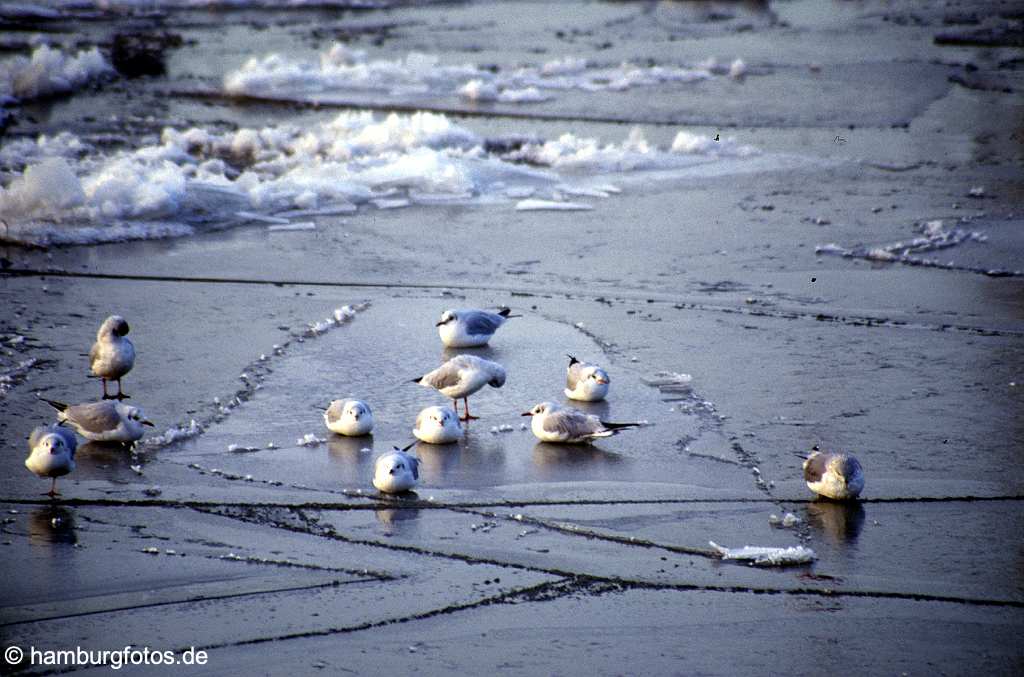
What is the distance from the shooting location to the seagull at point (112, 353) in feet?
23.6

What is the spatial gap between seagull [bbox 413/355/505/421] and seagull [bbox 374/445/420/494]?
1070 millimetres

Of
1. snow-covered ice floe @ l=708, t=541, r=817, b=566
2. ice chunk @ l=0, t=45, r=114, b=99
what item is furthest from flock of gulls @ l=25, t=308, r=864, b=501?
ice chunk @ l=0, t=45, r=114, b=99

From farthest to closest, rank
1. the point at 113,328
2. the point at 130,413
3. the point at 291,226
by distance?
the point at 291,226
the point at 113,328
the point at 130,413

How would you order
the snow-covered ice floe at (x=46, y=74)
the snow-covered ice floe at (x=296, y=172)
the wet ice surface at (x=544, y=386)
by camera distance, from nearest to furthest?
the wet ice surface at (x=544, y=386) → the snow-covered ice floe at (x=296, y=172) → the snow-covered ice floe at (x=46, y=74)

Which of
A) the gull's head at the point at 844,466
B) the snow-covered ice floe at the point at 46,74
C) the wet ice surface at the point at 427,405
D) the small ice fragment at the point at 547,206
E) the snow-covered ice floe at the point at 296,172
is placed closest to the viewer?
the gull's head at the point at 844,466

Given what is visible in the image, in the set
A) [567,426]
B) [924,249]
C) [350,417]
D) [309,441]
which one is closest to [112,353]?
[309,441]

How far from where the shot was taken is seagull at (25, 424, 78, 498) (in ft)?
19.3

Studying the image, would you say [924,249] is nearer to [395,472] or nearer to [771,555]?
[771,555]

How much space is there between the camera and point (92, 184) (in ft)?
37.3

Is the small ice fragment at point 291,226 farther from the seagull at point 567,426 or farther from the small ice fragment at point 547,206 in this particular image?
the seagull at point 567,426

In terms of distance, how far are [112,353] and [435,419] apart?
1.89 m

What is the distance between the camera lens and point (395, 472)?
5.96m

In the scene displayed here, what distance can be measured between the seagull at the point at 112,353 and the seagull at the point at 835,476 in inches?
144

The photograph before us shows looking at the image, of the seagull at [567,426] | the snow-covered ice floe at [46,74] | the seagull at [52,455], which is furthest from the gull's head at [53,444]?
the snow-covered ice floe at [46,74]
